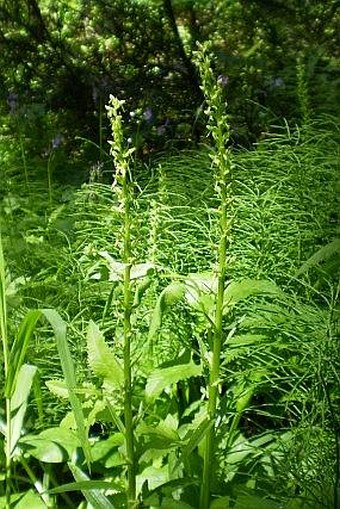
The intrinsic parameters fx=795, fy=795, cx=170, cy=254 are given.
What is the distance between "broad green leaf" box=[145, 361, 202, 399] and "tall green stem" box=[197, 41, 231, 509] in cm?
21

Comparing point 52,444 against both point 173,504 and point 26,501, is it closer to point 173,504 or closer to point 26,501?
point 26,501

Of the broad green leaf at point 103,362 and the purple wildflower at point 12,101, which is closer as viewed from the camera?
the broad green leaf at point 103,362

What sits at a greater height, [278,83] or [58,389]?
[278,83]

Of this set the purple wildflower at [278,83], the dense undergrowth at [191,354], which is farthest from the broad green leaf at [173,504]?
the purple wildflower at [278,83]

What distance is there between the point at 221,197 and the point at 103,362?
0.37m

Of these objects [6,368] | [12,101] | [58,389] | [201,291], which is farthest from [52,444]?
[12,101]

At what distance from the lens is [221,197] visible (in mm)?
1306

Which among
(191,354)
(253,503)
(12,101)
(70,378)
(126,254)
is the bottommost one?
(253,503)

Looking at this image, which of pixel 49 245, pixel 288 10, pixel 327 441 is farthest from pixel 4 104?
pixel 327 441

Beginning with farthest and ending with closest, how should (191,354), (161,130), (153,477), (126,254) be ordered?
1. (161,130)
2. (191,354)
3. (153,477)
4. (126,254)

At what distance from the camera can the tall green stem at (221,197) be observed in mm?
1226

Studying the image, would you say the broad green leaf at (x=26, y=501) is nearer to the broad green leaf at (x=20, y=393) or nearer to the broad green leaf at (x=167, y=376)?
the broad green leaf at (x=20, y=393)

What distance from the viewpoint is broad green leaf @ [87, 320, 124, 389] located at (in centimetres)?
141

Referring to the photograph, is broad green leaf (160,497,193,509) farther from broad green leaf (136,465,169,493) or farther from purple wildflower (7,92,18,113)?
purple wildflower (7,92,18,113)
